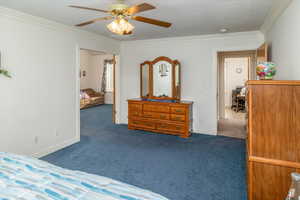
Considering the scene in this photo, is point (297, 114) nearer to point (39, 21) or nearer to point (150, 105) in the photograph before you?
point (150, 105)

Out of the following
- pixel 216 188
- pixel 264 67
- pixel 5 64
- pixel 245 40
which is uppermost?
pixel 245 40

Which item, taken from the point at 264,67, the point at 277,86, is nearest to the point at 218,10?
the point at 264,67

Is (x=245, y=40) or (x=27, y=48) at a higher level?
(x=245, y=40)

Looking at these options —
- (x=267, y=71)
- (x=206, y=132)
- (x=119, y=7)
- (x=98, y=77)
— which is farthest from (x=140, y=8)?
(x=98, y=77)

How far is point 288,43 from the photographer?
239 centimetres

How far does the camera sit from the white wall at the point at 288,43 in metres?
2.09

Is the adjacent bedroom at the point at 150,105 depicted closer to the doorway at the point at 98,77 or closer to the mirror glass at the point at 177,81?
the mirror glass at the point at 177,81

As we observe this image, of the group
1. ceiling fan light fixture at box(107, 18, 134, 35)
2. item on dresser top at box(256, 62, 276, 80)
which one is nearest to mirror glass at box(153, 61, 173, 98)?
ceiling fan light fixture at box(107, 18, 134, 35)

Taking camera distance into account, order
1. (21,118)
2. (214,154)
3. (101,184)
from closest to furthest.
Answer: (101,184), (21,118), (214,154)

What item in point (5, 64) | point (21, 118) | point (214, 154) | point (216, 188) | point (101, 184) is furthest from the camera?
point (214, 154)

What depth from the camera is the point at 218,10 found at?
2.98 meters

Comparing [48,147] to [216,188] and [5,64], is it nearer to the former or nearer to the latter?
[5,64]

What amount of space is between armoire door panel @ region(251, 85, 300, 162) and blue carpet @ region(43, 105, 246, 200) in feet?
2.66

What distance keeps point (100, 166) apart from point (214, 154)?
200cm
